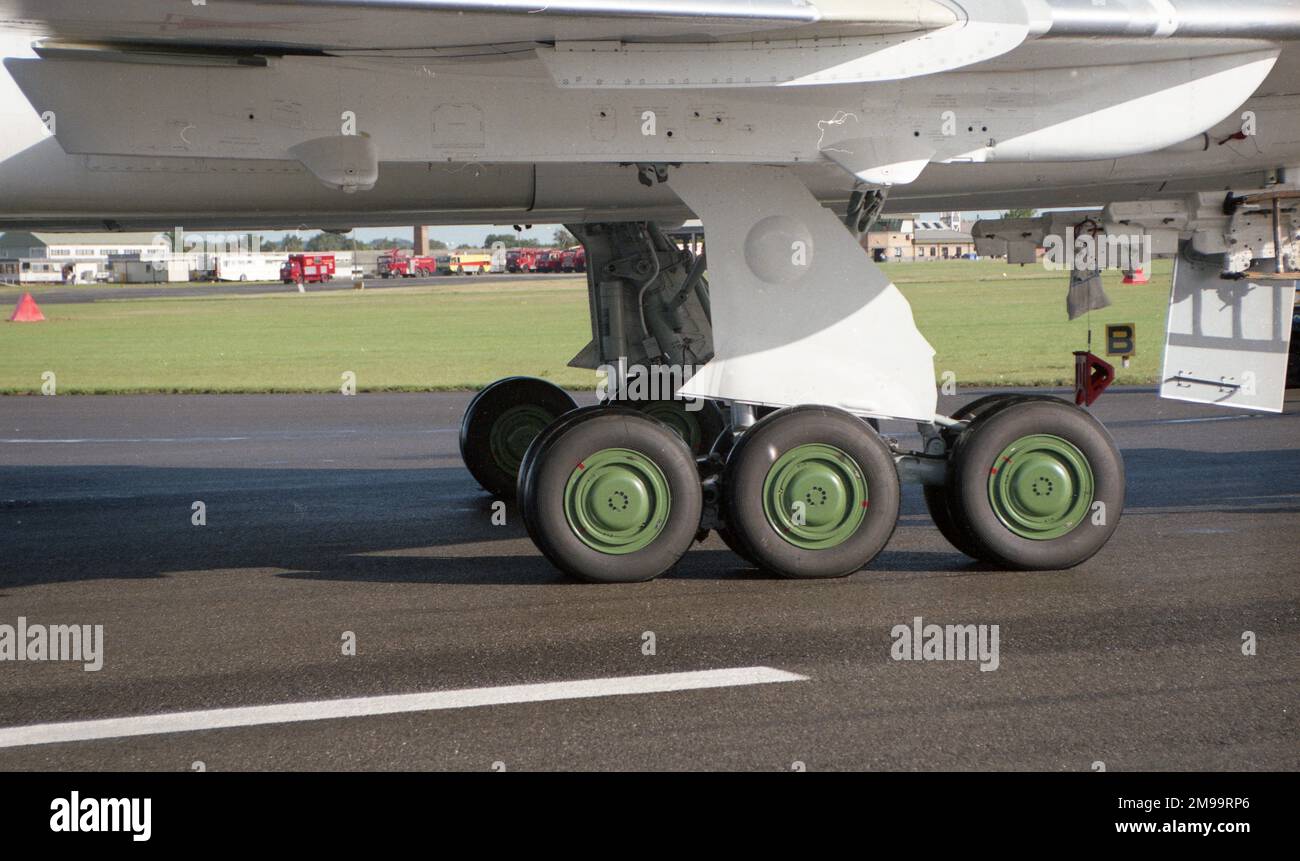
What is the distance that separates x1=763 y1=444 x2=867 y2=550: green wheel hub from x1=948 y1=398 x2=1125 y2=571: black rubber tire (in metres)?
0.56

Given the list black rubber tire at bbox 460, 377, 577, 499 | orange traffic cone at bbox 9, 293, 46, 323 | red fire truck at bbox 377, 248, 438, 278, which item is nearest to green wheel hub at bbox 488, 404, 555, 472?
black rubber tire at bbox 460, 377, 577, 499

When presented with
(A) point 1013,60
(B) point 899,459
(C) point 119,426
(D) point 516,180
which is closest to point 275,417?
(C) point 119,426

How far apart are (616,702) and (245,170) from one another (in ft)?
12.9

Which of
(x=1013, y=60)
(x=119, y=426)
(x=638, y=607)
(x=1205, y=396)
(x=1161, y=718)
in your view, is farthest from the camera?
(x=119, y=426)

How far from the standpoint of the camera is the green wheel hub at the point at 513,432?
426 inches

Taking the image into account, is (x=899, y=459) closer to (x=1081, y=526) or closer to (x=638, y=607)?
(x=1081, y=526)

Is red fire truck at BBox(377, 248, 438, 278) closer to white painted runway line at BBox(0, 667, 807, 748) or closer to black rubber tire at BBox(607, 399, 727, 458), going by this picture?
black rubber tire at BBox(607, 399, 727, 458)

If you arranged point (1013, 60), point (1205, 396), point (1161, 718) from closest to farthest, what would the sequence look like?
point (1161, 718) → point (1013, 60) → point (1205, 396)

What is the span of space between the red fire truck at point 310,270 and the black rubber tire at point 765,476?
81339 millimetres

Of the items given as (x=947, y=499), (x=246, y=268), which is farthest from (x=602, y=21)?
(x=246, y=268)

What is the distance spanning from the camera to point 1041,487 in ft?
25.1

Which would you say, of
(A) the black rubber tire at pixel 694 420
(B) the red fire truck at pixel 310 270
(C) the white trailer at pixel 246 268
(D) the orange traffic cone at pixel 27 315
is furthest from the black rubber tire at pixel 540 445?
(C) the white trailer at pixel 246 268

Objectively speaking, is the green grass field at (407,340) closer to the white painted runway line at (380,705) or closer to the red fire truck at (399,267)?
the white painted runway line at (380,705)

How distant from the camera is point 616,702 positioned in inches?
210
